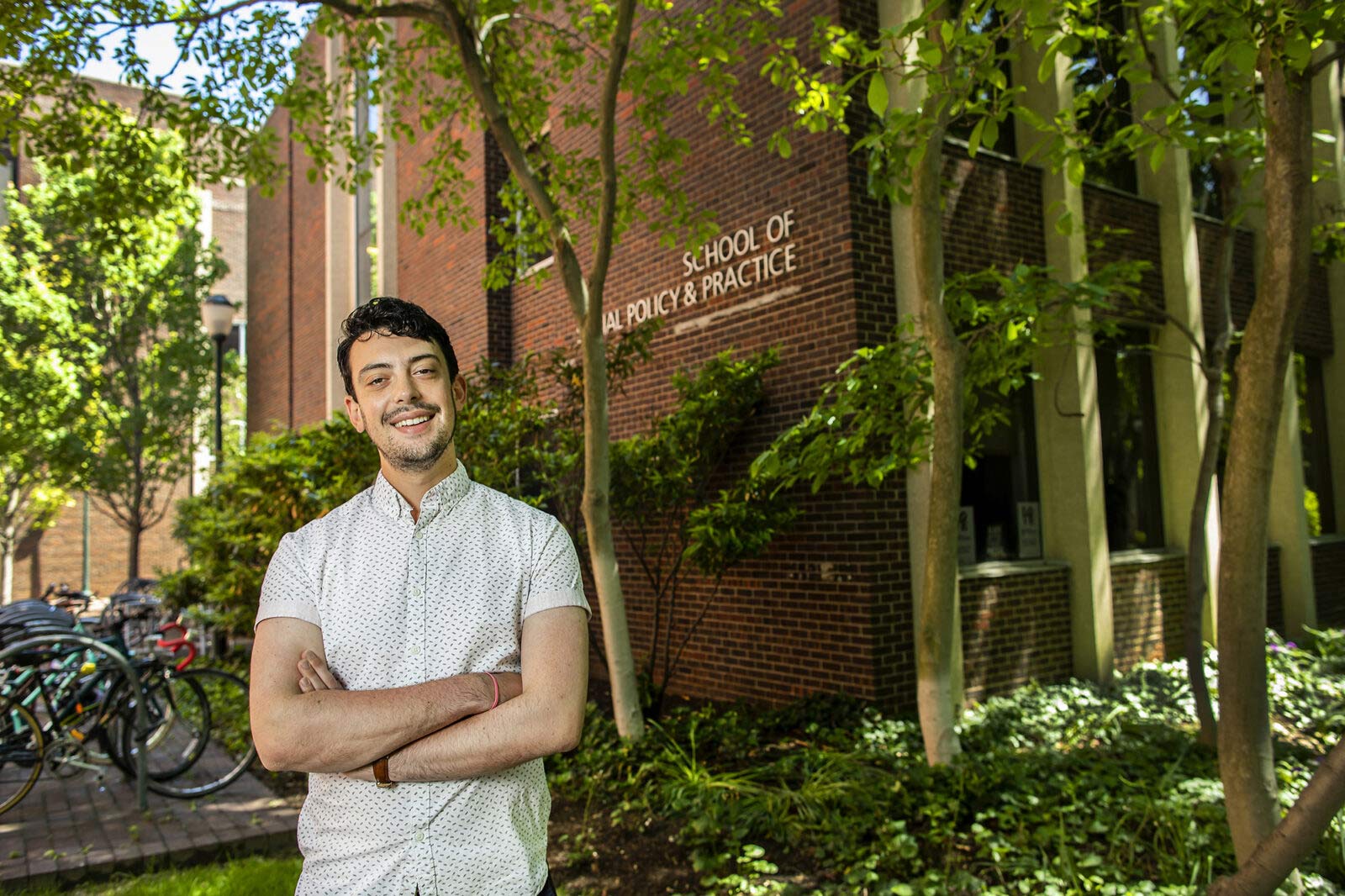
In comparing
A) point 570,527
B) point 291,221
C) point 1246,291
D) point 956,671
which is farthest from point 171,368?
point 1246,291

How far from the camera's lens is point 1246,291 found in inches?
457

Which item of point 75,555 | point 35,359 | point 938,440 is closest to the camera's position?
point 938,440

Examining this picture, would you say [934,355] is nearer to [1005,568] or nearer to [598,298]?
[598,298]

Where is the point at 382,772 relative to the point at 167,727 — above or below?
above

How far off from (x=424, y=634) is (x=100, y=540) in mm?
31725

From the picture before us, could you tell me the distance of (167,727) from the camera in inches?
251

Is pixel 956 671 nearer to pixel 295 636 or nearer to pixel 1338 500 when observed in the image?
pixel 295 636

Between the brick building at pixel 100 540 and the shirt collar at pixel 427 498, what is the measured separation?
80.5ft

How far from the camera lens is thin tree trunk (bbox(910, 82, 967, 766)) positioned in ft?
17.2

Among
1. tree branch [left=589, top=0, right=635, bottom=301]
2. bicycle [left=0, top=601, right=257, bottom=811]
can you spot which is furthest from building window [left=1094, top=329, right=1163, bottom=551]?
bicycle [left=0, top=601, right=257, bottom=811]

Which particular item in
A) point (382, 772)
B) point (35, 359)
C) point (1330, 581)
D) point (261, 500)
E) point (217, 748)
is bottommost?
point (217, 748)

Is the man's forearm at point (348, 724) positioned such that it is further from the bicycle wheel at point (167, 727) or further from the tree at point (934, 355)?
the bicycle wheel at point (167, 727)

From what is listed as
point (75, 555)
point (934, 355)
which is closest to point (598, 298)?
point (934, 355)

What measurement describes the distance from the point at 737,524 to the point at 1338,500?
9.59 meters
